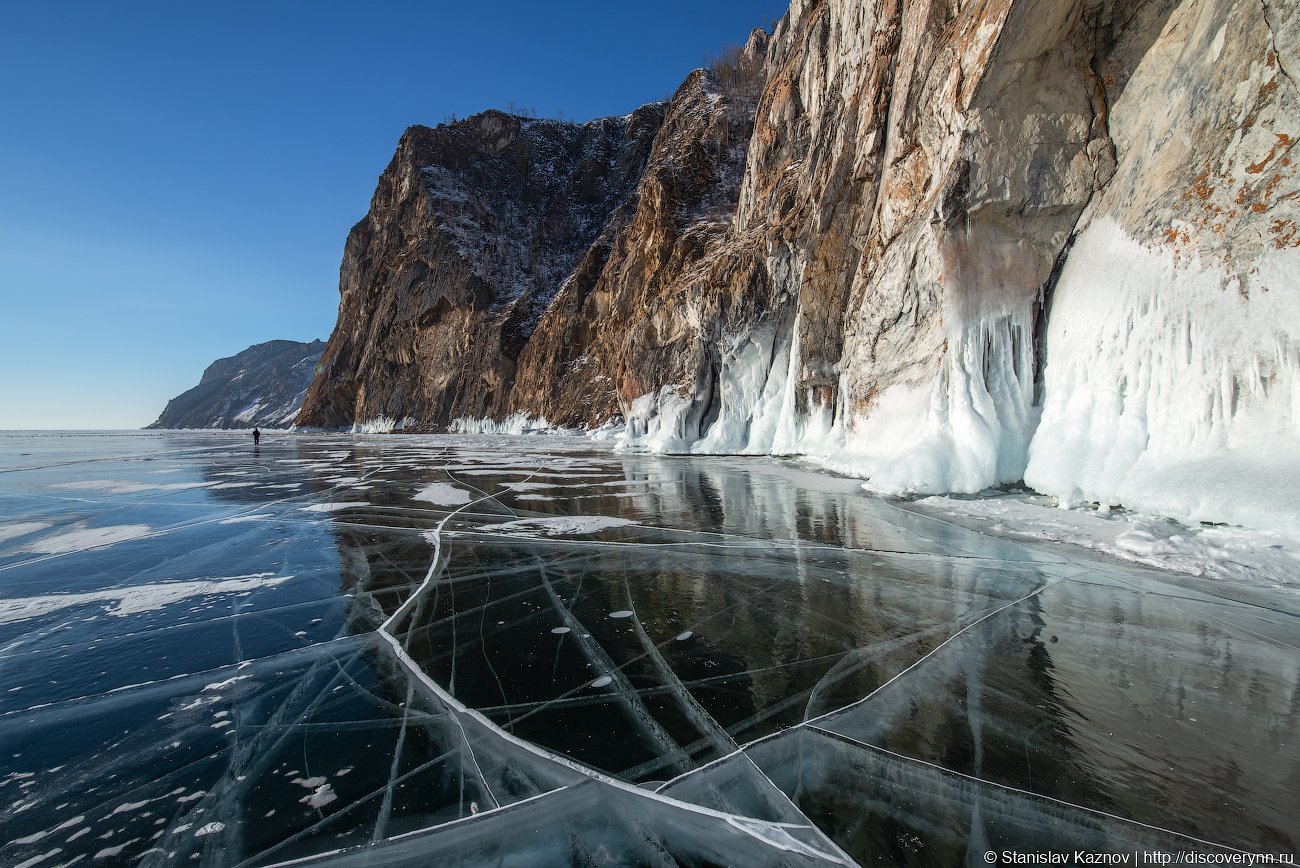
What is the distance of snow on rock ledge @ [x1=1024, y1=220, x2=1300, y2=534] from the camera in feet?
16.7

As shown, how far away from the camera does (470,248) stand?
172 feet

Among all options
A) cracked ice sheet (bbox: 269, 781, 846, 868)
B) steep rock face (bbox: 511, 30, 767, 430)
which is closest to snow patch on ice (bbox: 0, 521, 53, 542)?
cracked ice sheet (bbox: 269, 781, 846, 868)

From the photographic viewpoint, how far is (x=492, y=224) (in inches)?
2184

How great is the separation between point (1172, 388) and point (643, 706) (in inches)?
292

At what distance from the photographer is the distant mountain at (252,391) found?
124 meters

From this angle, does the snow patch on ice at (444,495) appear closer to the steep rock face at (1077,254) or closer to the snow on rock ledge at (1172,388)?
the steep rock face at (1077,254)

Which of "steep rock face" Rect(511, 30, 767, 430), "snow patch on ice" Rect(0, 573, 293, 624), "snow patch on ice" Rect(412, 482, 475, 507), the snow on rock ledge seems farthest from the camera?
"steep rock face" Rect(511, 30, 767, 430)

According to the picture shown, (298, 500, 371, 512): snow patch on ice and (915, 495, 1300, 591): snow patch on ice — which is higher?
(915, 495, 1300, 591): snow patch on ice

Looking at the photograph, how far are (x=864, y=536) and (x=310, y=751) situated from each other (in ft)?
17.7

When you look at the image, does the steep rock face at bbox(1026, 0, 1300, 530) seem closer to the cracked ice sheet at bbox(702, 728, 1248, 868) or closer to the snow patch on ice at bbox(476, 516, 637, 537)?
the cracked ice sheet at bbox(702, 728, 1248, 868)

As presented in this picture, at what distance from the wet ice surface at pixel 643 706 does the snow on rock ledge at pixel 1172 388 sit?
1.60 metres

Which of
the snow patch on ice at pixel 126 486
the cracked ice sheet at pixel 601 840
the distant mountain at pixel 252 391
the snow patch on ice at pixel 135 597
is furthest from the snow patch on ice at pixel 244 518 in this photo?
the distant mountain at pixel 252 391

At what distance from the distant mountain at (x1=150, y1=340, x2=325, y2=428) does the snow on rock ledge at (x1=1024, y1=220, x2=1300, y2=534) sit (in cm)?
13141

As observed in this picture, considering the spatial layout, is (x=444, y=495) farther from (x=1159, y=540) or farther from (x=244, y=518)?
(x=1159, y=540)
